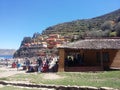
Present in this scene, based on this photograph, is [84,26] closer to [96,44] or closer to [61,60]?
[96,44]

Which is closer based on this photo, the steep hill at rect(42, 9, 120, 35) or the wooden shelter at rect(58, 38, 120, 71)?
the wooden shelter at rect(58, 38, 120, 71)

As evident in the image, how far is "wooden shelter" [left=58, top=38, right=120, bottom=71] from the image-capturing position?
30.2 meters

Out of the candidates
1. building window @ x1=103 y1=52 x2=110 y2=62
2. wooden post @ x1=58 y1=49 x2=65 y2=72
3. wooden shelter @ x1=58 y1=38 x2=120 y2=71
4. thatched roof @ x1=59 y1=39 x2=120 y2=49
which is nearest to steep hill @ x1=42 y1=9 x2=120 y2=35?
wooden shelter @ x1=58 y1=38 x2=120 y2=71

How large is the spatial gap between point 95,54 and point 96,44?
168cm

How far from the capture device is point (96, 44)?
101 feet

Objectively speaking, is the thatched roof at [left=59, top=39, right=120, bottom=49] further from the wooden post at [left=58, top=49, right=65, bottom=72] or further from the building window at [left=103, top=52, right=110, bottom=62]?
the building window at [left=103, top=52, right=110, bottom=62]

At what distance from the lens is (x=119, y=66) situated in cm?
3127

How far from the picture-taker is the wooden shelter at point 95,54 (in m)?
30.2

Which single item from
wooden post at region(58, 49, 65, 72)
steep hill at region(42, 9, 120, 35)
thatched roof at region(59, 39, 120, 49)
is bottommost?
wooden post at region(58, 49, 65, 72)

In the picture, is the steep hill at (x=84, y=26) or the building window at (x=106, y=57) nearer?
the building window at (x=106, y=57)

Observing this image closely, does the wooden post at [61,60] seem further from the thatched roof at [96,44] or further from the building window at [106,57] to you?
the building window at [106,57]

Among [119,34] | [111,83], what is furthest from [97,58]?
[119,34]

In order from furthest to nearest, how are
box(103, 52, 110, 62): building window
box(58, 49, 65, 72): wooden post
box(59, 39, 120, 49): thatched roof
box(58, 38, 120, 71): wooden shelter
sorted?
box(103, 52, 110, 62): building window, box(58, 49, 65, 72): wooden post, box(58, 38, 120, 71): wooden shelter, box(59, 39, 120, 49): thatched roof

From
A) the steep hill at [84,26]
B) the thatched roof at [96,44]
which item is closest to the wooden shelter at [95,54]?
the thatched roof at [96,44]
